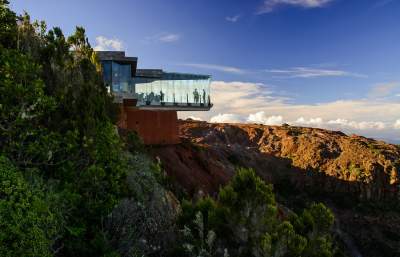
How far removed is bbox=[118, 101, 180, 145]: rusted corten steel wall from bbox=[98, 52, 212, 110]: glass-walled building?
3.93 ft

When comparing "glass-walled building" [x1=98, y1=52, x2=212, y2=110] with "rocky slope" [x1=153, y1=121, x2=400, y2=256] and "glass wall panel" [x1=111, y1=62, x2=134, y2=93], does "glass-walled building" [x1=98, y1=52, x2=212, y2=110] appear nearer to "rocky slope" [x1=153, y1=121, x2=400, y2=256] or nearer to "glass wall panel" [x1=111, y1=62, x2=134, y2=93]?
"glass wall panel" [x1=111, y1=62, x2=134, y2=93]

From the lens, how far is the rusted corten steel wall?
111 feet

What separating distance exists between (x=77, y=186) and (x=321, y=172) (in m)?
58.6

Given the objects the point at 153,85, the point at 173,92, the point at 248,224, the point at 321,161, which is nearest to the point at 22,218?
the point at 248,224

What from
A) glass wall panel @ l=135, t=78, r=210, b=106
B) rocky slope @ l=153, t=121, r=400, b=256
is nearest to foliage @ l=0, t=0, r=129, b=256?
glass wall panel @ l=135, t=78, r=210, b=106

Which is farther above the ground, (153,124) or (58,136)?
(153,124)

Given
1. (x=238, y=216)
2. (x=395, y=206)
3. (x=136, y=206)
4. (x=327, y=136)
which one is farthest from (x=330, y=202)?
(x=136, y=206)

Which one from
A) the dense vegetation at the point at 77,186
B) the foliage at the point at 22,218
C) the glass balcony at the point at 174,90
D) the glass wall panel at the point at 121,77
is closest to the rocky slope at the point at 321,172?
the glass balcony at the point at 174,90

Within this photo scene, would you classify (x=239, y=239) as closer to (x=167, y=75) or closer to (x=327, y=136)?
(x=167, y=75)

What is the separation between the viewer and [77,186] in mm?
12906

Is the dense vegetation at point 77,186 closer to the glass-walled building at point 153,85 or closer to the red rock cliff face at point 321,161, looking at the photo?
the glass-walled building at point 153,85

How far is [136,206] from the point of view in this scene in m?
13.5

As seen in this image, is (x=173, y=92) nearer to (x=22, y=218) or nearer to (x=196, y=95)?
(x=196, y=95)

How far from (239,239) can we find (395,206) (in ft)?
168
